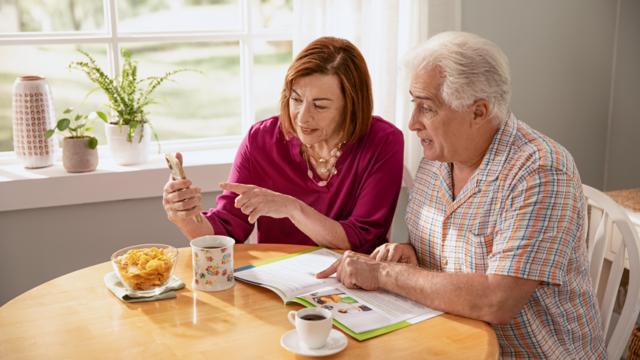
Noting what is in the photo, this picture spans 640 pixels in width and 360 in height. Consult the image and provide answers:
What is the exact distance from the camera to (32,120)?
2.57 m

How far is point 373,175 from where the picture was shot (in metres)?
2.16

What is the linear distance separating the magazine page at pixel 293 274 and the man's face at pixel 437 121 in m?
0.37

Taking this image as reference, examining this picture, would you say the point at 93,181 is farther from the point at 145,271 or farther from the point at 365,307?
the point at 365,307

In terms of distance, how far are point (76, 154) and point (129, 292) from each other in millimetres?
1054

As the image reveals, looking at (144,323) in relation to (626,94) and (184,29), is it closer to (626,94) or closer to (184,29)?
(184,29)

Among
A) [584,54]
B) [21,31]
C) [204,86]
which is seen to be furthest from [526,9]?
[204,86]

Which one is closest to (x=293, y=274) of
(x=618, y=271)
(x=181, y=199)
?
(x=181, y=199)

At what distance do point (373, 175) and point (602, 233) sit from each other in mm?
621

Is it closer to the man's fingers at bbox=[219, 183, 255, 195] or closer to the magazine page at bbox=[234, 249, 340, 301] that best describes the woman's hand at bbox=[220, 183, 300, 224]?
the man's fingers at bbox=[219, 183, 255, 195]

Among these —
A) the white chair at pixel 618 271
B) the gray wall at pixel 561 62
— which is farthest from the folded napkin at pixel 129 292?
the gray wall at pixel 561 62

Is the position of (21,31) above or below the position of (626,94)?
above

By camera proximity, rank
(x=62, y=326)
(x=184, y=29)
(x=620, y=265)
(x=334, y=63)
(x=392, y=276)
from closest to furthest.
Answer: (x=62, y=326) < (x=392, y=276) < (x=620, y=265) < (x=334, y=63) < (x=184, y=29)

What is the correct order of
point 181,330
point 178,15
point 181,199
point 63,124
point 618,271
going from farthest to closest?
point 178,15, point 63,124, point 181,199, point 618,271, point 181,330

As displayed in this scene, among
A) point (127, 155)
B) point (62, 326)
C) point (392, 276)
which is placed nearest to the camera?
point (62, 326)
